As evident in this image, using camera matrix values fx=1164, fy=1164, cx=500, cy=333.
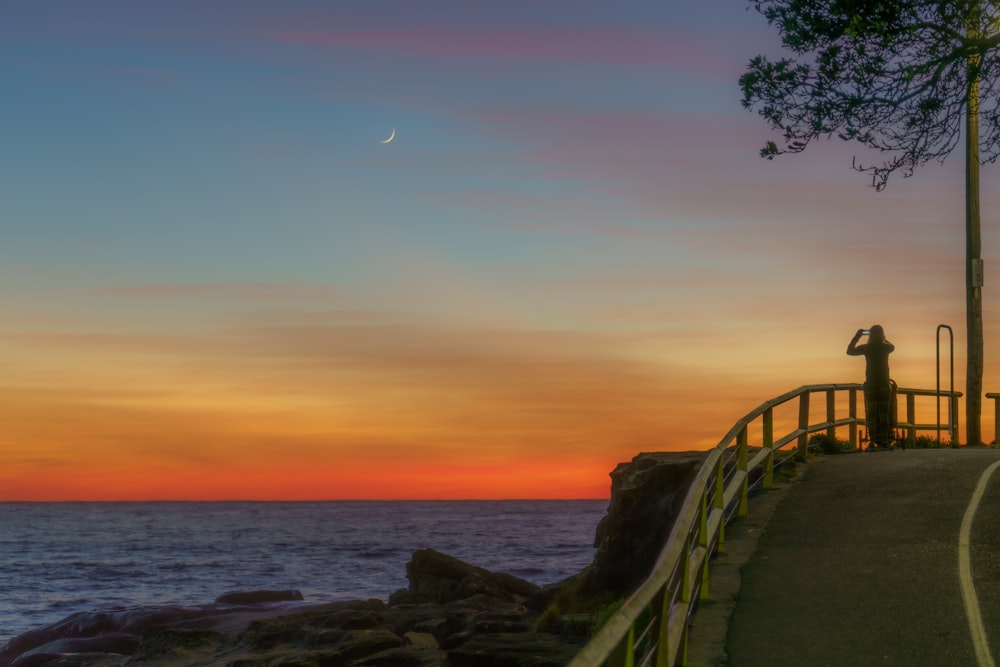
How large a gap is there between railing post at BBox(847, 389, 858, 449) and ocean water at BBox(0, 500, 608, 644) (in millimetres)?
33008

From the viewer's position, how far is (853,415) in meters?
23.5

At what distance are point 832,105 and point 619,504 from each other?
8109mm

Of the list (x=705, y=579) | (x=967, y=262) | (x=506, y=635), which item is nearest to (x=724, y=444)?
(x=705, y=579)

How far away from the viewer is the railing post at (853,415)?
2348 centimetres

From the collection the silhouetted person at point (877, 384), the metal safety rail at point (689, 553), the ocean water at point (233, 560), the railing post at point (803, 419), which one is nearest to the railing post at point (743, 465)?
the metal safety rail at point (689, 553)

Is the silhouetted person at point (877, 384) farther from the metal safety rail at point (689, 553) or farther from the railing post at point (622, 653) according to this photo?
the railing post at point (622, 653)

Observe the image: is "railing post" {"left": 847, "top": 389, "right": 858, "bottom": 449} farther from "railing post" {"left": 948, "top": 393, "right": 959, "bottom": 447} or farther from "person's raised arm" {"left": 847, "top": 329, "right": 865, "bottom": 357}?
"railing post" {"left": 948, "top": 393, "right": 959, "bottom": 447}

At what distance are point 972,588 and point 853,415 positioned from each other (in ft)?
37.6

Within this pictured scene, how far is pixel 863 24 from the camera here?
19844mm

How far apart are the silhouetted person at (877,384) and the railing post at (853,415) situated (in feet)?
1.83

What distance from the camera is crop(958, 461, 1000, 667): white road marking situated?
33.4 ft

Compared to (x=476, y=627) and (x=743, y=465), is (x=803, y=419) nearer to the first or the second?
(x=743, y=465)

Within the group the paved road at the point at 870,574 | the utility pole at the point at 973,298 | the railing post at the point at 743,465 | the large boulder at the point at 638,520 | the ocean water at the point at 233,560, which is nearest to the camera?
the paved road at the point at 870,574

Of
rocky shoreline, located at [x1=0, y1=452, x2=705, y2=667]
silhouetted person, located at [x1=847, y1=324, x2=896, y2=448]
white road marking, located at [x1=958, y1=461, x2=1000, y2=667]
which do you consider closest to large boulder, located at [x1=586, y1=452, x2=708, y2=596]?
rocky shoreline, located at [x1=0, y1=452, x2=705, y2=667]
